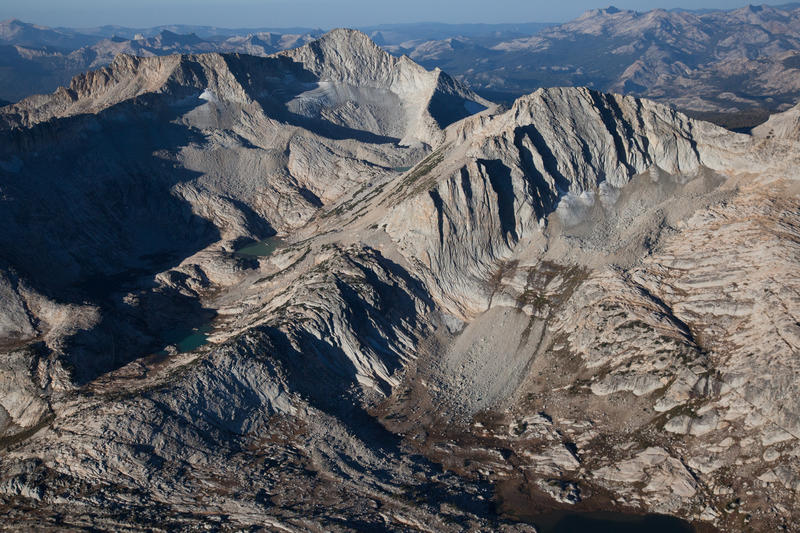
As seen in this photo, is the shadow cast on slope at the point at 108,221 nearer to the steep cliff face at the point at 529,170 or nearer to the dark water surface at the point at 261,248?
the dark water surface at the point at 261,248

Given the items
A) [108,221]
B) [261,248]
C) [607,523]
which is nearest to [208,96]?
[108,221]

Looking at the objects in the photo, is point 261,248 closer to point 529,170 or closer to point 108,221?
point 108,221

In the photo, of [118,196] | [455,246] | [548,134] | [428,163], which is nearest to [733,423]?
[455,246]

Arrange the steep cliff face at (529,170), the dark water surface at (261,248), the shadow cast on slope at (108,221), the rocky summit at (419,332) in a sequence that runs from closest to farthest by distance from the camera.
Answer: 1. the rocky summit at (419,332)
2. the shadow cast on slope at (108,221)
3. the steep cliff face at (529,170)
4. the dark water surface at (261,248)

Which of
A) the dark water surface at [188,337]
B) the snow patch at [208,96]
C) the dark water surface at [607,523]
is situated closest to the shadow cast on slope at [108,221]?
the dark water surface at [188,337]

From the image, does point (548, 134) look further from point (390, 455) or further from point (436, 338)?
point (390, 455)

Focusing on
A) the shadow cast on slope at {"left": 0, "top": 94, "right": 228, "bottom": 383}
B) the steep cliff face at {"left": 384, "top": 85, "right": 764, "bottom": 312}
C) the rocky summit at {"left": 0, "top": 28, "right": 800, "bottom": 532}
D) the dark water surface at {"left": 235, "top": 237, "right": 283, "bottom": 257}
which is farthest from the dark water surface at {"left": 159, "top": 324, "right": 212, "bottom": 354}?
the steep cliff face at {"left": 384, "top": 85, "right": 764, "bottom": 312}

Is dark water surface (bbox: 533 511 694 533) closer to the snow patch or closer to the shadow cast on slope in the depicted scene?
the shadow cast on slope

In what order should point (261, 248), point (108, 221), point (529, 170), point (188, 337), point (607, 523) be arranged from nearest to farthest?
point (607, 523)
point (188, 337)
point (529, 170)
point (108, 221)
point (261, 248)

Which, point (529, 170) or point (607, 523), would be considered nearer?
point (607, 523)
